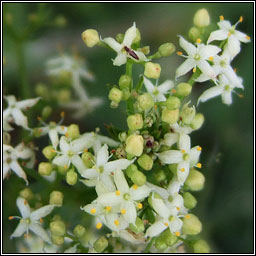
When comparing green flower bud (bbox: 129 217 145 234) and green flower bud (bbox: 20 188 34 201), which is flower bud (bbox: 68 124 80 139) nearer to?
green flower bud (bbox: 20 188 34 201)

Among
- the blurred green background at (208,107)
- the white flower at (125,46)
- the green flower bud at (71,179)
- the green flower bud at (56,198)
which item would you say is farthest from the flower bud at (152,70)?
the blurred green background at (208,107)

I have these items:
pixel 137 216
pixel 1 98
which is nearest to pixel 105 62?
pixel 1 98

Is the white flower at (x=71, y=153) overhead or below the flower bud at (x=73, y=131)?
below

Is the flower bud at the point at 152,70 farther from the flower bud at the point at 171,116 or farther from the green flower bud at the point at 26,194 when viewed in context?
the green flower bud at the point at 26,194

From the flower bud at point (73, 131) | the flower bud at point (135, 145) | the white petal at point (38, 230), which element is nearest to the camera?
the flower bud at point (135, 145)

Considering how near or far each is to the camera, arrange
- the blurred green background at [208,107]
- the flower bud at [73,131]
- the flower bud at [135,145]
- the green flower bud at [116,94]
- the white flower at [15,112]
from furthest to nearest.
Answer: the blurred green background at [208,107], the white flower at [15,112], the flower bud at [73,131], the green flower bud at [116,94], the flower bud at [135,145]

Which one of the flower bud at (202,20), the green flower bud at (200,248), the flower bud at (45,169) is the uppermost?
the flower bud at (202,20)

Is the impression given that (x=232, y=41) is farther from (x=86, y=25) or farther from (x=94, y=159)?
(x=86, y=25)
